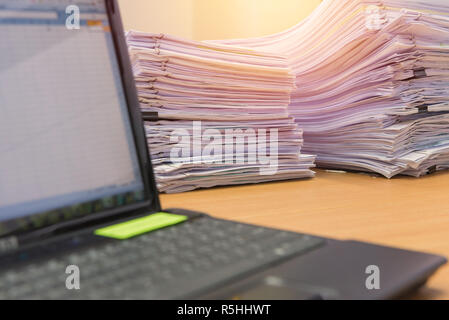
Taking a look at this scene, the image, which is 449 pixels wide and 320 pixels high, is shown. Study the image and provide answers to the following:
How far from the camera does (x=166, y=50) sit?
2.99ft

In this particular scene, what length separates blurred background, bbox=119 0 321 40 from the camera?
1.42 meters

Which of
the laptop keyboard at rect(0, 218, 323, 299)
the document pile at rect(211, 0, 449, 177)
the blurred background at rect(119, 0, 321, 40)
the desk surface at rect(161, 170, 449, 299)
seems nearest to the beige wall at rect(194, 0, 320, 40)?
the blurred background at rect(119, 0, 321, 40)

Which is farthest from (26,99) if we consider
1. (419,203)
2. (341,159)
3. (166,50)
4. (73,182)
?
(341,159)

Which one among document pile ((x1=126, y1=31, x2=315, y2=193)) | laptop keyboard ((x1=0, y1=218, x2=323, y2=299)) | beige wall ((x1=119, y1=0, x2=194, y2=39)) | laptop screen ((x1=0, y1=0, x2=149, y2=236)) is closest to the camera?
laptop keyboard ((x1=0, y1=218, x2=323, y2=299))

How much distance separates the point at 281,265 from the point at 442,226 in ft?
1.07

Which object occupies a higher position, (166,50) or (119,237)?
(166,50)

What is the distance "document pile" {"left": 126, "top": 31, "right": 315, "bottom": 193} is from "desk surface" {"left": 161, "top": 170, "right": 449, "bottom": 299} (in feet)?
0.11

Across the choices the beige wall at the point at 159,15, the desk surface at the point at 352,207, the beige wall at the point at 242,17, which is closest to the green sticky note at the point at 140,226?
the desk surface at the point at 352,207

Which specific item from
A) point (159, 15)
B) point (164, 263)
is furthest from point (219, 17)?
point (164, 263)

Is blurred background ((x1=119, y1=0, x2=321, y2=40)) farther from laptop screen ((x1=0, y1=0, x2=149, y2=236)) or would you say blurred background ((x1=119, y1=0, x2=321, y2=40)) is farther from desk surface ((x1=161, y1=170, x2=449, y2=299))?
laptop screen ((x1=0, y1=0, x2=149, y2=236))

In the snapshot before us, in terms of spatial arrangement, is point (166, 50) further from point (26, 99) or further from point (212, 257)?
point (212, 257)

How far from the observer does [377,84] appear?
1031 millimetres

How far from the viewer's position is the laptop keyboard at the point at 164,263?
342 millimetres

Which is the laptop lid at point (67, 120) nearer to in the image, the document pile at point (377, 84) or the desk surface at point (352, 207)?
the desk surface at point (352, 207)
